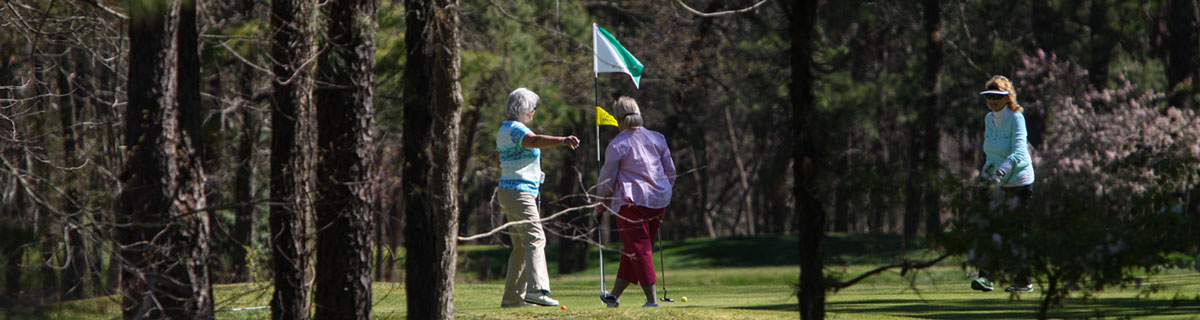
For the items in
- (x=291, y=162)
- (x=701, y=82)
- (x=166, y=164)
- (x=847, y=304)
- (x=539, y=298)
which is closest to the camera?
(x=166, y=164)

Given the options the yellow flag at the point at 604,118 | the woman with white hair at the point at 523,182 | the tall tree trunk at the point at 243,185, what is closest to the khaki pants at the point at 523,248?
the woman with white hair at the point at 523,182

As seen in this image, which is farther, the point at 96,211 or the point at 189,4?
the point at 189,4

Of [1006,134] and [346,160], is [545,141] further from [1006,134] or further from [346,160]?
[1006,134]

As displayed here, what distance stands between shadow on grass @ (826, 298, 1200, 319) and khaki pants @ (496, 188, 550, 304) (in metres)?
2.12

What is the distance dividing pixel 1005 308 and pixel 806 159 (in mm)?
3593

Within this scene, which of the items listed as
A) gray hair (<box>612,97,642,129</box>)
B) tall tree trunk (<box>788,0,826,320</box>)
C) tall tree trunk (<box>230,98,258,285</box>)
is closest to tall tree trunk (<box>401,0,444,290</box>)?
gray hair (<box>612,97,642,129</box>)

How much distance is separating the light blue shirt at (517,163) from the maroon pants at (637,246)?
2.57 feet

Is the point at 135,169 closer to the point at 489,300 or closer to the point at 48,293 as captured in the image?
the point at 48,293

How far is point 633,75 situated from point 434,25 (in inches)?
130

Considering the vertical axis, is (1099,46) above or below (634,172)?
above

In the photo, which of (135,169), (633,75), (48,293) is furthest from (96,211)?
(633,75)

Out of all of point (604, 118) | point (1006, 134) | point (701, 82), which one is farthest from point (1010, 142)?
point (701, 82)

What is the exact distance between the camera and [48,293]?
19.3 feet

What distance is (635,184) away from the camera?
926 cm
